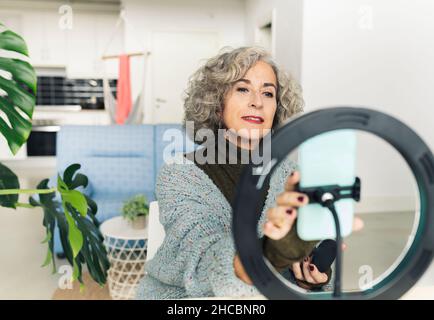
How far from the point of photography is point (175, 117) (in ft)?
16.2

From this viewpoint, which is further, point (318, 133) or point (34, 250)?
point (34, 250)

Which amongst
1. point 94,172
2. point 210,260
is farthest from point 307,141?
point 94,172

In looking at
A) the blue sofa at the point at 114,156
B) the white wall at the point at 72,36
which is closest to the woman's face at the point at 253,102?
the blue sofa at the point at 114,156

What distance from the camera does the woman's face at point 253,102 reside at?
69 centimetres

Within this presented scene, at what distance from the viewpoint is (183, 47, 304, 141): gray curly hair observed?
73 cm

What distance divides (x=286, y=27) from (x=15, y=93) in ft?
9.81

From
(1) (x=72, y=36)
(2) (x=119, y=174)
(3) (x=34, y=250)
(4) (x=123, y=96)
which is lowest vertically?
(3) (x=34, y=250)

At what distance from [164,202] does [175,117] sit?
4333 millimetres

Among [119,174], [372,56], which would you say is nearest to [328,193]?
[119,174]

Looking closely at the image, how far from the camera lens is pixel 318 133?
0.89 feet

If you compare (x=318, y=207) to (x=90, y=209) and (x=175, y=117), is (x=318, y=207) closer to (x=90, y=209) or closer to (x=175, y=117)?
(x=90, y=209)

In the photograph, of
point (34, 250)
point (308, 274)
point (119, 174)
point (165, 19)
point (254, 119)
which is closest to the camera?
point (308, 274)

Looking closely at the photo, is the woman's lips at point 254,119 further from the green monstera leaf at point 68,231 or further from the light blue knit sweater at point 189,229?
the green monstera leaf at point 68,231

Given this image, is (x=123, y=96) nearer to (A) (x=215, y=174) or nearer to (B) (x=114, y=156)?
(B) (x=114, y=156)
